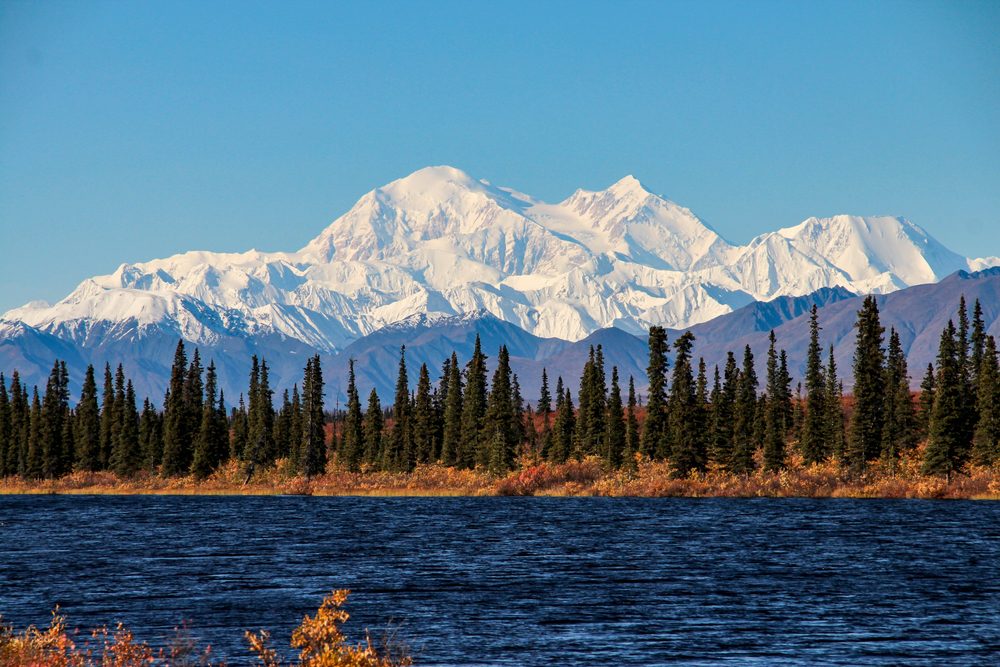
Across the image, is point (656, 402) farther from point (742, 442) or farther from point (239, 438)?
point (239, 438)

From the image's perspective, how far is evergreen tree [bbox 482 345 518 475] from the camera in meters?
132

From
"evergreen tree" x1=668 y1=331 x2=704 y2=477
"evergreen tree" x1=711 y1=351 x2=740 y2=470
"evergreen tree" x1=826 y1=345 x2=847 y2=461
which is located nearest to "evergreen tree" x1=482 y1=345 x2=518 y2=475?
"evergreen tree" x1=668 y1=331 x2=704 y2=477

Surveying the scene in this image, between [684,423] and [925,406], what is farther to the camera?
[925,406]

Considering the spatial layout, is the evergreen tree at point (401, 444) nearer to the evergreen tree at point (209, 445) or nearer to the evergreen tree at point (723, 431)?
the evergreen tree at point (209, 445)

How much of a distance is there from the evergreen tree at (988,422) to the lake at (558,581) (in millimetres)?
19810

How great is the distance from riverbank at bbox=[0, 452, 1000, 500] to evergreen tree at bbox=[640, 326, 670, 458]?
2.99 m

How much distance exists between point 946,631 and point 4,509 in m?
87.7

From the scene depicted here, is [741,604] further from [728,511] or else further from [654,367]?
[654,367]

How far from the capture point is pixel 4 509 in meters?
108

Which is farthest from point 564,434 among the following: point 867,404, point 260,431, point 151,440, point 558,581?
point 558,581

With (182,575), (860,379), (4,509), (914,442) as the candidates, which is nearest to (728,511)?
(860,379)

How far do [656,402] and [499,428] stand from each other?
54.6 ft

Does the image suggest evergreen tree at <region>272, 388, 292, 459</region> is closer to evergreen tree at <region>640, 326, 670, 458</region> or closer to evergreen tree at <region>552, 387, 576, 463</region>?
evergreen tree at <region>552, 387, 576, 463</region>

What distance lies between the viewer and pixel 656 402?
130m
